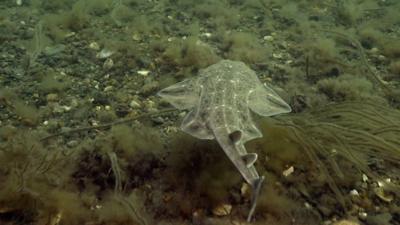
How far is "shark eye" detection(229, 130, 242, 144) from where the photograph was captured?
3366 mm

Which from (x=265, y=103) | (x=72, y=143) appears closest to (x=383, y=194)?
(x=265, y=103)

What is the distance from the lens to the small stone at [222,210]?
3.85m

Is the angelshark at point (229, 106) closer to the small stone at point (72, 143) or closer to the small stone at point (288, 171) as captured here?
the small stone at point (288, 171)

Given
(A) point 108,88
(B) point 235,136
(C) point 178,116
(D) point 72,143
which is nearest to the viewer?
(B) point 235,136

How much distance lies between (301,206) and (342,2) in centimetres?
797

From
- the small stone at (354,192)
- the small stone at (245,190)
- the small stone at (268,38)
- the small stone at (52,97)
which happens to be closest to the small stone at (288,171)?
the small stone at (245,190)

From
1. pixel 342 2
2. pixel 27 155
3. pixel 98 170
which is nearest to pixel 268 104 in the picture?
pixel 98 170

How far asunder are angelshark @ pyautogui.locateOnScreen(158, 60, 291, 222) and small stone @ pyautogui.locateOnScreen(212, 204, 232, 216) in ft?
2.45

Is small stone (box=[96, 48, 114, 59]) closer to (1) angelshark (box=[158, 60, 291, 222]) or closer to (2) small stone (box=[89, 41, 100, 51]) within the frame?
(2) small stone (box=[89, 41, 100, 51])

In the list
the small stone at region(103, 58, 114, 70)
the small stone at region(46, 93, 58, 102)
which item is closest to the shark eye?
the small stone at region(46, 93, 58, 102)

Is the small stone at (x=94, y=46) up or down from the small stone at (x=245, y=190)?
down

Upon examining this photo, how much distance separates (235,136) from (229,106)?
73 centimetres

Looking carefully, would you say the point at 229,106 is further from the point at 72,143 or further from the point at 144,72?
the point at 144,72

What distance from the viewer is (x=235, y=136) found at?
11.1ft
